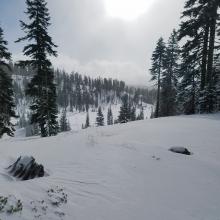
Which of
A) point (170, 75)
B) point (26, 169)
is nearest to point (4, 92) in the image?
point (26, 169)

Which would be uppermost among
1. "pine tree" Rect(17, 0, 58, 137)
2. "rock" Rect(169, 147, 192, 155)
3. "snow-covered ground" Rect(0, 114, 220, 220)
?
"pine tree" Rect(17, 0, 58, 137)

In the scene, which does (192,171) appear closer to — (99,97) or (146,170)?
(146,170)

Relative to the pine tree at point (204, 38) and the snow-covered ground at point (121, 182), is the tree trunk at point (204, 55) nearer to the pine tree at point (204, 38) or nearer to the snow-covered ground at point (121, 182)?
the pine tree at point (204, 38)

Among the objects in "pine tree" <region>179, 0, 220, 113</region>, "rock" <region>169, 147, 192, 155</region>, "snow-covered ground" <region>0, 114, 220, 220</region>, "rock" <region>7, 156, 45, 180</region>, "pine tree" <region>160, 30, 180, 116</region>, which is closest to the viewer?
"snow-covered ground" <region>0, 114, 220, 220</region>

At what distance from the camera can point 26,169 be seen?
24.0 feet

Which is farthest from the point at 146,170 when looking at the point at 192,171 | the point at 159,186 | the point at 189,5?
the point at 189,5

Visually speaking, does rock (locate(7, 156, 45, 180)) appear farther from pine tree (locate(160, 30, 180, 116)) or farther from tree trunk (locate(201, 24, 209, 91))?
pine tree (locate(160, 30, 180, 116))

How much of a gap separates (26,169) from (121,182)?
11.4 feet

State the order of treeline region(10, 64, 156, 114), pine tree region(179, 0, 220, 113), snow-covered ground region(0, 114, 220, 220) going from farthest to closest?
treeline region(10, 64, 156, 114), pine tree region(179, 0, 220, 113), snow-covered ground region(0, 114, 220, 220)

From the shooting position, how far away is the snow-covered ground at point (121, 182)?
495 cm

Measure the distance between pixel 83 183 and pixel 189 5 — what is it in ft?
64.3

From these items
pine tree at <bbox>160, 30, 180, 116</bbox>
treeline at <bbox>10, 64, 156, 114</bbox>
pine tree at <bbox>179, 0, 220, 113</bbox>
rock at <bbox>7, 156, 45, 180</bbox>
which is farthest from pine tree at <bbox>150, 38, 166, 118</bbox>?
treeline at <bbox>10, 64, 156, 114</bbox>

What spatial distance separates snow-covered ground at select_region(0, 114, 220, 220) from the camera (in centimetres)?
495

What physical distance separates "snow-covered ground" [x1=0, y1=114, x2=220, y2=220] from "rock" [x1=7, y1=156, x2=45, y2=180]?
1.28 feet
